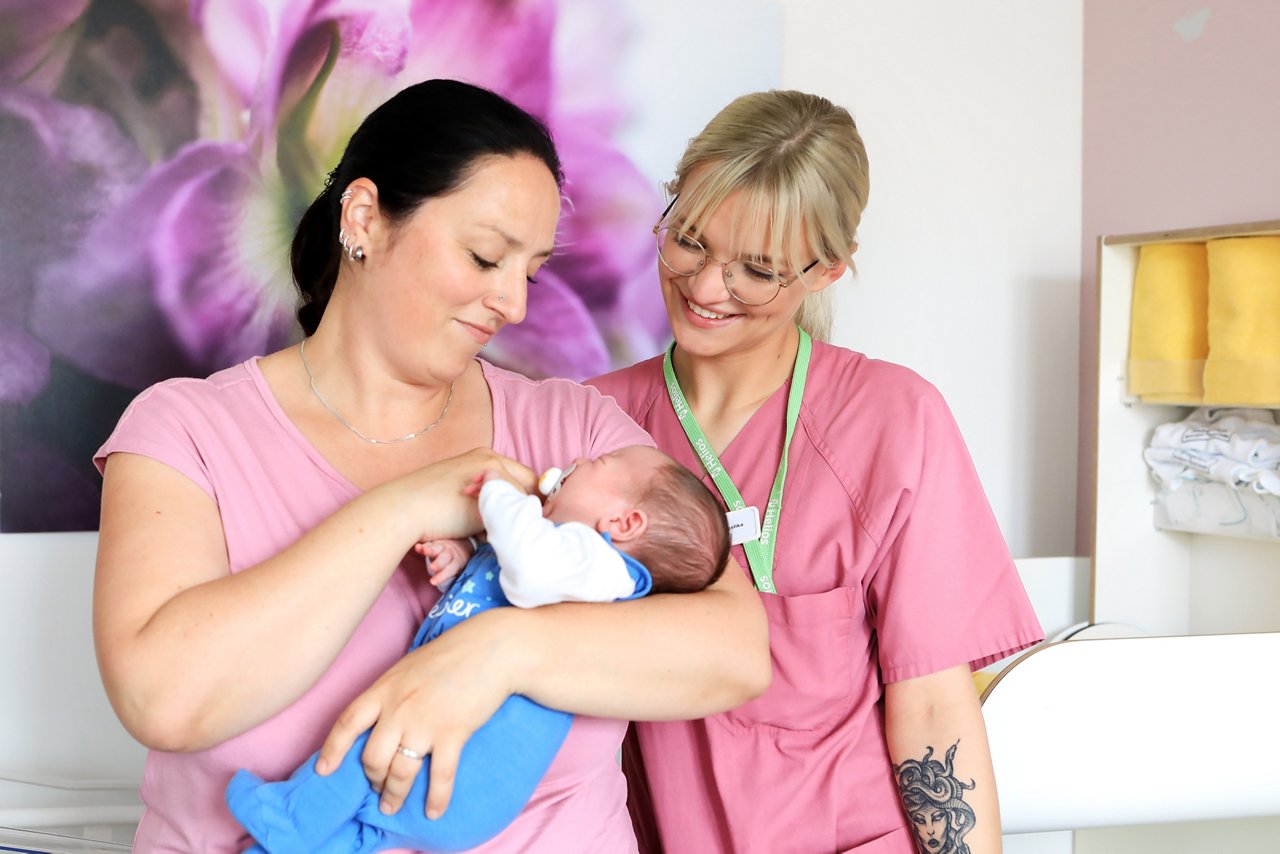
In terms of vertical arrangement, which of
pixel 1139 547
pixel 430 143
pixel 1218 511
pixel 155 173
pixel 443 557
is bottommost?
pixel 1139 547

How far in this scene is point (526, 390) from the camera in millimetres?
1453

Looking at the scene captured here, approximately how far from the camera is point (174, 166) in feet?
6.75

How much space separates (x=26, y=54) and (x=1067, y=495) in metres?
2.64

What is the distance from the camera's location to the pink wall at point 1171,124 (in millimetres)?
2570

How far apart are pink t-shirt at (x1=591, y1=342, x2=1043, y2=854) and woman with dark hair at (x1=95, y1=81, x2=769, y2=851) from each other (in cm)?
27

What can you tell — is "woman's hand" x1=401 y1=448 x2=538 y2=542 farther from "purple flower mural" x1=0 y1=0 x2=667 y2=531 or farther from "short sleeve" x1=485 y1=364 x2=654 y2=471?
"purple flower mural" x1=0 y1=0 x2=667 y2=531

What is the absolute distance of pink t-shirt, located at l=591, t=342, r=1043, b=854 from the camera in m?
1.52

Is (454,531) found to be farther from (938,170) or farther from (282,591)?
(938,170)

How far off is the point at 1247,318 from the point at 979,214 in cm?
79

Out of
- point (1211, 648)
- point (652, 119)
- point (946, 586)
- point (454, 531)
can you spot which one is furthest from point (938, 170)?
point (454, 531)

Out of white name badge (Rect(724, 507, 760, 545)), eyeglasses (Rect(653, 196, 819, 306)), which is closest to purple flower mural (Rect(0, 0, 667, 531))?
eyeglasses (Rect(653, 196, 819, 306))

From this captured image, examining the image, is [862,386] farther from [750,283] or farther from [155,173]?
[155,173]

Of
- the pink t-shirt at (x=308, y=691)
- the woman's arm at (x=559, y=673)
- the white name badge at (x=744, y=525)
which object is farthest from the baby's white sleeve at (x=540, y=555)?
the white name badge at (x=744, y=525)

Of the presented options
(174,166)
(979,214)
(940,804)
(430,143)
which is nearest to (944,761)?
(940,804)
